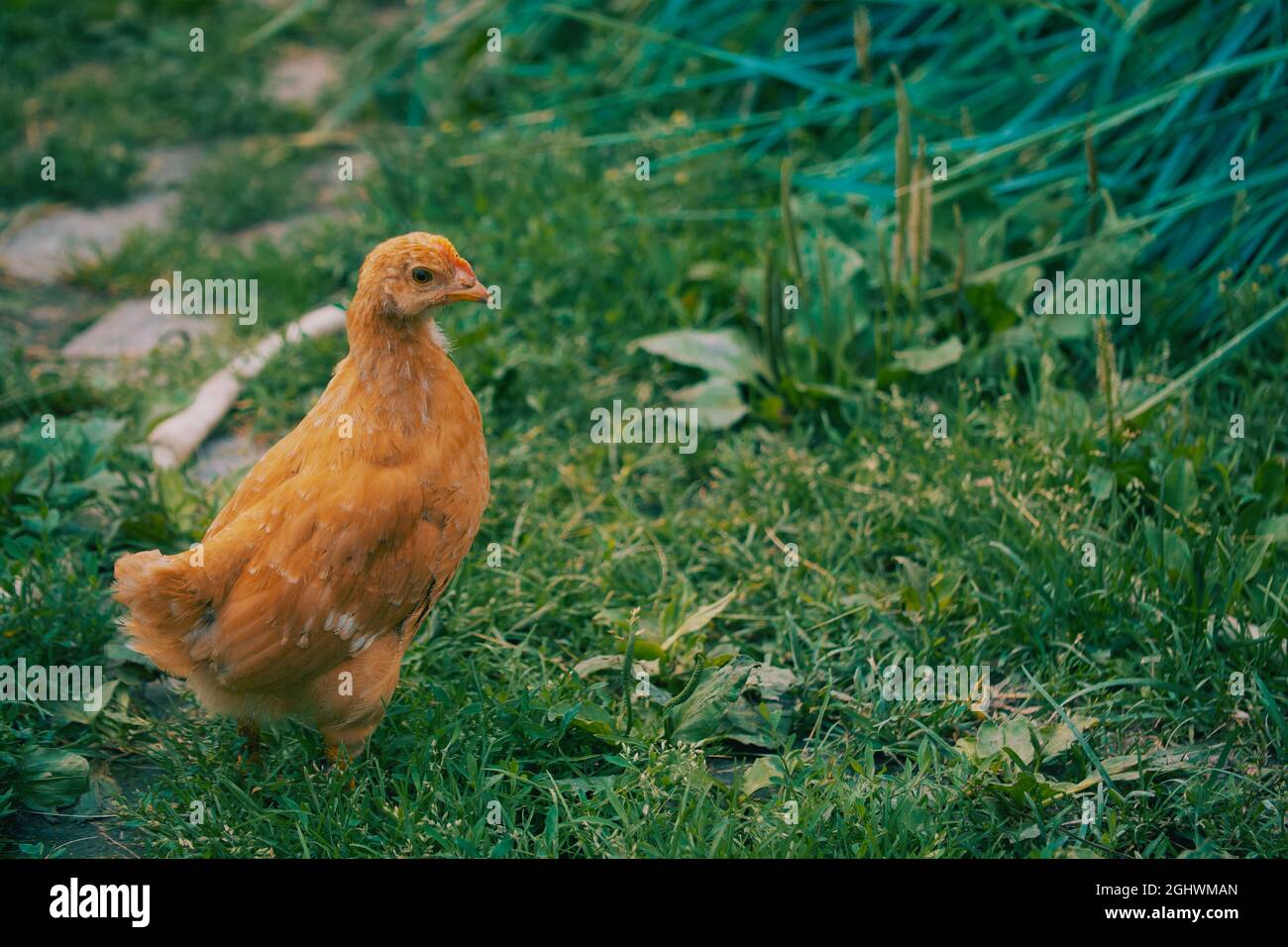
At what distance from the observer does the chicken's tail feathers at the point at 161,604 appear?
2584mm

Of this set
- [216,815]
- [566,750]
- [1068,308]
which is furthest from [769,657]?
[1068,308]

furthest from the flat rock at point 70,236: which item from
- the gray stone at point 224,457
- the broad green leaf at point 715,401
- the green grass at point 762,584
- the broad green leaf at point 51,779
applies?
the broad green leaf at point 51,779

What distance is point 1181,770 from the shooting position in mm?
2830

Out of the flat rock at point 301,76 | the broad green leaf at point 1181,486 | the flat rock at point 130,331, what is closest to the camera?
the broad green leaf at point 1181,486

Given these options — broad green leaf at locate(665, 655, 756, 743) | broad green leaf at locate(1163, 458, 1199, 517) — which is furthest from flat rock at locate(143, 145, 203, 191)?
broad green leaf at locate(1163, 458, 1199, 517)

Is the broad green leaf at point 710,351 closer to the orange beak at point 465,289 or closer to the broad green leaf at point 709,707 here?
the broad green leaf at point 709,707

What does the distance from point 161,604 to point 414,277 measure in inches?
34.8

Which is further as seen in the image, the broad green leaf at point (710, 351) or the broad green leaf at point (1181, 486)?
the broad green leaf at point (710, 351)

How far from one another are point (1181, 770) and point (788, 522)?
131cm

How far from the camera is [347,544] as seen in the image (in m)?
2.64

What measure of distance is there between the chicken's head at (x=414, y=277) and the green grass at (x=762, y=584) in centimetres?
96

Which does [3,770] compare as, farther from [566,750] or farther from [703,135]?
[703,135]

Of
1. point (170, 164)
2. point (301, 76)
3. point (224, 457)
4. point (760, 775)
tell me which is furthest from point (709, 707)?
point (301, 76)

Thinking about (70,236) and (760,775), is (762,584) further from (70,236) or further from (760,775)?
(70,236)
